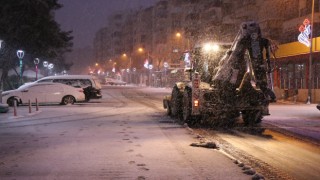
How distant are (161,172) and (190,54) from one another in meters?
12.5

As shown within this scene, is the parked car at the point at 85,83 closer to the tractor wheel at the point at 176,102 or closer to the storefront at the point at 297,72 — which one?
the storefront at the point at 297,72

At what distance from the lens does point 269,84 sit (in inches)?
739

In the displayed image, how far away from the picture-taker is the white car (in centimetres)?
3391

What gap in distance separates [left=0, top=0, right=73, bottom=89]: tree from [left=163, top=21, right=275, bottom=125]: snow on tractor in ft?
114

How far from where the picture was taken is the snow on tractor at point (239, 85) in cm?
1867

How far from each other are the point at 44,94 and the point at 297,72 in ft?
77.7

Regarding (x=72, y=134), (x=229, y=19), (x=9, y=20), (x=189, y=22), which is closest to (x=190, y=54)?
(x=72, y=134)

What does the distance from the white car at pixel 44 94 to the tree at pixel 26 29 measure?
18797mm

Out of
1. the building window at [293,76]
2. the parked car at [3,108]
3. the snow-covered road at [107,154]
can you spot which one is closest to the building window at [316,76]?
the building window at [293,76]

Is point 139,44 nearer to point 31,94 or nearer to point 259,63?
point 31,94

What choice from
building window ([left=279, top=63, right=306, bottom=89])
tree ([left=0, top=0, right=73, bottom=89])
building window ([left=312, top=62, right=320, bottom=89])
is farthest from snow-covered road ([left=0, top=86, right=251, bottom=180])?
tree ([left=0, top=0, right=73, bottom=89])

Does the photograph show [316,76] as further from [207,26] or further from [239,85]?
[207,26]

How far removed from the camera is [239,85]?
19625mm

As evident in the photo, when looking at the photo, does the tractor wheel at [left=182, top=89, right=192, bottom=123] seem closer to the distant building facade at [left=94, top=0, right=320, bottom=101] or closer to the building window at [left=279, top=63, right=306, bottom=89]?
the distant building facade at [left=94, top=0, right=320, bottom=101]
